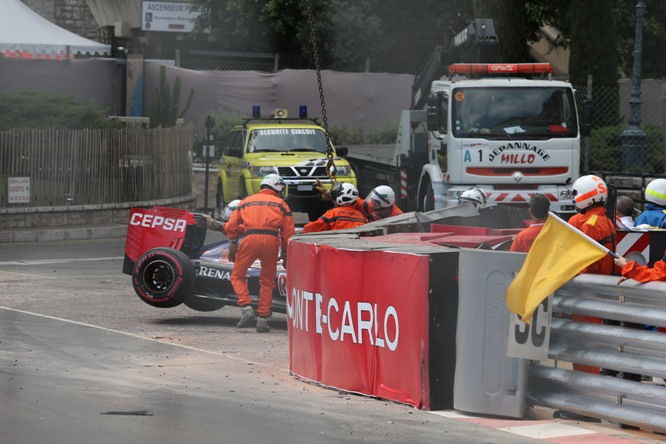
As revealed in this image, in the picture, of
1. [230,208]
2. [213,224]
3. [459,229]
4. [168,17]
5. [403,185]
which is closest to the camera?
[459,229]

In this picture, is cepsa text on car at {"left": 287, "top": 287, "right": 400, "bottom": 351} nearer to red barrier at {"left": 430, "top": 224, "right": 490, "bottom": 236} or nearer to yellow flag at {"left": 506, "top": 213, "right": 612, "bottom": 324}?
yellow flag at {"left": 506, "top": 213, "right": 612, "bottom": 324}

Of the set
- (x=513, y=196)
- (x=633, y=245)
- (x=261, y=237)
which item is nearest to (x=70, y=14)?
(x=513, y=196)

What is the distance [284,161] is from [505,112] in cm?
553

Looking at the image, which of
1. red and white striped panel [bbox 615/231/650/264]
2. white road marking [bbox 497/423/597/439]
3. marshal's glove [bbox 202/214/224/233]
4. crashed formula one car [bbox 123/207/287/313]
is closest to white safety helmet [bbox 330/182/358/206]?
crashed formula one car [bbox 123/207/287/313]

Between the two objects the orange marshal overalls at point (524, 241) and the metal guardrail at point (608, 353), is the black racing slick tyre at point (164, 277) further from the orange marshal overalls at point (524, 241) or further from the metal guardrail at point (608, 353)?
the metal guardrail at point (608, 353)

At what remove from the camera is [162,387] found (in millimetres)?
9711

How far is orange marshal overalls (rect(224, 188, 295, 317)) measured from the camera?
44.3 ft

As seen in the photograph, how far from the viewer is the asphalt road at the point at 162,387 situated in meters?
7.93

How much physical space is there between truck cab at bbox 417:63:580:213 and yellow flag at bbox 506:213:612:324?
13.4 metres

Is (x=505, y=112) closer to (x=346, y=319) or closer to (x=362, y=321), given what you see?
(x=346, y=319)

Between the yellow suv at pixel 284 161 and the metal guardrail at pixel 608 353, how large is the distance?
53.1 feet

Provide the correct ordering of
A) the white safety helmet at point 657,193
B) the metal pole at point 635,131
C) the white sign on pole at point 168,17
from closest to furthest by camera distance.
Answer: the white safety helmet at point 657,193 → the metal pole at point 635,131 → the white sign on pole at point 168,17

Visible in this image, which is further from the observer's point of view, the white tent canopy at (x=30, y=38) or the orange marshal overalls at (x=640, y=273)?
the white tent canopy at (x=30, y=38)

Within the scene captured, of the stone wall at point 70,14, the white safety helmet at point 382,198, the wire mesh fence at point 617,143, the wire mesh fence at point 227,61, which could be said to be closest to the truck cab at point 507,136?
the wire mesh fence at point 617,143
